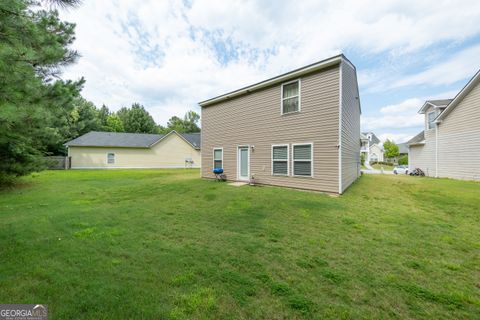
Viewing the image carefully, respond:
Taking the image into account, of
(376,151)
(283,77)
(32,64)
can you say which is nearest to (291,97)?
(283,77)

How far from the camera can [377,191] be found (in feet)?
27.9

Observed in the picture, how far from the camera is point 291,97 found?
900 cm

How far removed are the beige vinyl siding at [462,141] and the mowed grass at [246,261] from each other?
7222 millimetres

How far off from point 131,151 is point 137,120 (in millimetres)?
16988

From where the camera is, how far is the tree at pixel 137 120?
1513 inches

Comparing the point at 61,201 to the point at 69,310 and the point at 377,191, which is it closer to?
the point at 69,310

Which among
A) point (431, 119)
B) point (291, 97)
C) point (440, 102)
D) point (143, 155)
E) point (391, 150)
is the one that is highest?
point (440, 102)

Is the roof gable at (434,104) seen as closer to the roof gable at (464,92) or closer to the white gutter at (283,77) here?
the roof gable at (464,92)

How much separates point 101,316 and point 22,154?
11076 millimetres

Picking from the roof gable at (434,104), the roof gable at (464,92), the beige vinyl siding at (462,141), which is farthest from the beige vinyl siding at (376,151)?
the roof gable at (464,92)

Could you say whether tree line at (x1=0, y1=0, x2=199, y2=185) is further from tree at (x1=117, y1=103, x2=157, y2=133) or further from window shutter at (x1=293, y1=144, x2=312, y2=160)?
tree at (x1=117, y1=103, x2=157, y2=133)

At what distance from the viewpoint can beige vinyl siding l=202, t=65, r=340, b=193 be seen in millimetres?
7773

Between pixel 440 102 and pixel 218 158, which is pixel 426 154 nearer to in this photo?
pixel 440 102

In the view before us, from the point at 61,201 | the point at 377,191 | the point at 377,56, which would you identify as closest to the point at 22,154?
the point at 61,201
